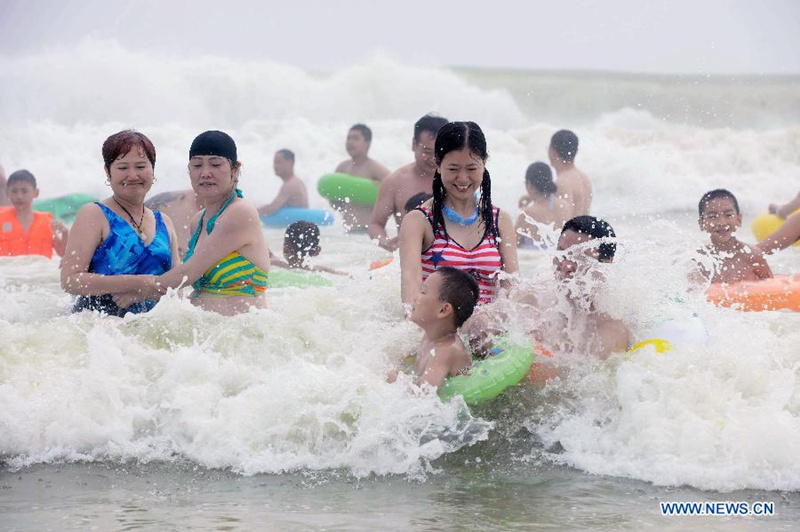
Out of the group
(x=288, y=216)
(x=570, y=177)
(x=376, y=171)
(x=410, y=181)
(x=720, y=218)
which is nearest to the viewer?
(x=720, y=218)

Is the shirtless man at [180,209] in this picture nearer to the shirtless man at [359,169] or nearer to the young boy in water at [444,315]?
the shirtless man at [359,169]

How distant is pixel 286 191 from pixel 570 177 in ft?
16.5

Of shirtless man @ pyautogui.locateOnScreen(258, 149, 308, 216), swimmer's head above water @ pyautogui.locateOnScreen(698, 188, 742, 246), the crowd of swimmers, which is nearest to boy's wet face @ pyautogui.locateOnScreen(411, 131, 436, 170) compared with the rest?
swimmer's head above water @ pyautogui.locateOnScreen(698, 188, 742, 246)

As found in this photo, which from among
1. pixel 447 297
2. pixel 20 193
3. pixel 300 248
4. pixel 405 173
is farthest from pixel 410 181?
pixel 20 193

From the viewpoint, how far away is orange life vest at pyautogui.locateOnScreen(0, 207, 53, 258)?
33.1ft

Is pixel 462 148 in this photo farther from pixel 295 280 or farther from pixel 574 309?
pixel 295 280

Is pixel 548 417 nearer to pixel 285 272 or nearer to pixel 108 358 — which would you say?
pixel 108 358

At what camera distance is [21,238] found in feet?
33.1

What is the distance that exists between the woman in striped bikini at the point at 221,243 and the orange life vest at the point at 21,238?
5150 millimetres

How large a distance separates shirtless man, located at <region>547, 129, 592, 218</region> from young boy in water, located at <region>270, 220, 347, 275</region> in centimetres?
257

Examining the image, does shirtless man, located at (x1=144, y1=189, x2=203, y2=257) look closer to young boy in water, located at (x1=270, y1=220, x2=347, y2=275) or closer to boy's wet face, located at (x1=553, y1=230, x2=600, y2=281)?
young boy in water, located at (x1=270, y1=220, x2=347, y2=275)

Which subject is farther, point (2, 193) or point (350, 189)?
point (350, 189)

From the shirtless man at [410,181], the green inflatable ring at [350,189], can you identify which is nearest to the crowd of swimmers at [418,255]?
the shirtless man at [410,181]

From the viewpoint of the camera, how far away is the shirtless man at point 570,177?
33.7ft
